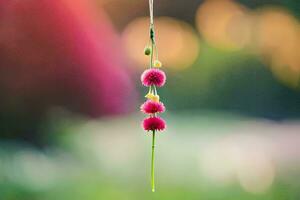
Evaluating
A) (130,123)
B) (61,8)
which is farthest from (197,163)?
(61,8)

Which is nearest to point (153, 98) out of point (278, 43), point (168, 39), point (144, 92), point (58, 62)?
point (144, 92)

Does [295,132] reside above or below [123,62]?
below

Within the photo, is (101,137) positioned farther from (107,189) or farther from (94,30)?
(94,30)

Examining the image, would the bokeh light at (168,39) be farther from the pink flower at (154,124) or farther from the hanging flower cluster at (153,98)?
the pink flower at (154,124)

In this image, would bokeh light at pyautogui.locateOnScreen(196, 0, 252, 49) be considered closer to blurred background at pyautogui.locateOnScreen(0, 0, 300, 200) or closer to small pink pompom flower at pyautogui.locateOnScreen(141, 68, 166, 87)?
blurred background at pyautogui.locateOnScreen(0, 0, 300, 200)

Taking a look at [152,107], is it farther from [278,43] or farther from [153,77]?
[278,43]

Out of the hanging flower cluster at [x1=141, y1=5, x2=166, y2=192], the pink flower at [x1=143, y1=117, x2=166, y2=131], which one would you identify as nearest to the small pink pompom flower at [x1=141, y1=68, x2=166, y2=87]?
the hanging flower cluster at [x1=141, y1=5, x2=166, y2=192]
